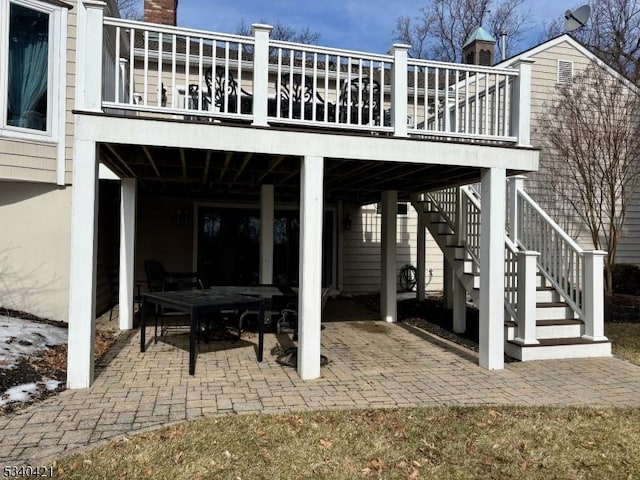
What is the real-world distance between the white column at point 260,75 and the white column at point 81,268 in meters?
1.57

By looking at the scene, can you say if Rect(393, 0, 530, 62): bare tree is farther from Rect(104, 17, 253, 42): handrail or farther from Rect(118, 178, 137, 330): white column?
Rect(104, 17, 253, 42): handrail

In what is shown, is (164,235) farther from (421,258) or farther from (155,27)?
(155,27)

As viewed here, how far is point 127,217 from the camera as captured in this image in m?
7.33

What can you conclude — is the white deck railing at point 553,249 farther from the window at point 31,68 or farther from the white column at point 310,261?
the window at point 31,68

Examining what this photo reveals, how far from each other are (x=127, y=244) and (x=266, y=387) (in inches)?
148

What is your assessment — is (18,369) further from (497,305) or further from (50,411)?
(497,305)

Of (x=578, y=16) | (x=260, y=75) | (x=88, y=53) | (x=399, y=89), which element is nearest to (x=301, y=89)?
(x=260, y=75)

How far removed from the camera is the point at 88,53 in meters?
4.50

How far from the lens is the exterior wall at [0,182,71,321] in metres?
7.65

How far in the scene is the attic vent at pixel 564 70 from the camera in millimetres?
12453

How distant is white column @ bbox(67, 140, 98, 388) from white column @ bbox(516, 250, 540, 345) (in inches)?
186

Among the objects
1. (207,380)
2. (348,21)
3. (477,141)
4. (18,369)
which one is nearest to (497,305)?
(477,141)

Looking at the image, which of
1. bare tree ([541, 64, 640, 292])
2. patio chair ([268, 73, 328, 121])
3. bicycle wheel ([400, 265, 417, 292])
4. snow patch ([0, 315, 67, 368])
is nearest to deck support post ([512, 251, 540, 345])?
patio chair ([268, 73, 328, 121])

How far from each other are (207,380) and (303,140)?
2559 mm
